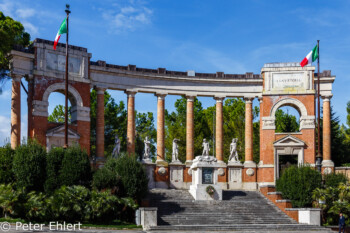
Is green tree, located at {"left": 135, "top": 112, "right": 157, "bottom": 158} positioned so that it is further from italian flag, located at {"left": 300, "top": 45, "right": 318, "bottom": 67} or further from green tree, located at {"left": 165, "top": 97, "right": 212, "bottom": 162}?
italian flag, located at {"left": 300, "top": 45, "right": 318, "bottom": 67}

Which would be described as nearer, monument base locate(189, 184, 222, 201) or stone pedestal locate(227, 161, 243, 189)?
monument base locate(189, 184, 222, 201)

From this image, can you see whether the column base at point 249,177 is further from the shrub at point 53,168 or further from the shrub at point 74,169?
the shrub at point 53,168

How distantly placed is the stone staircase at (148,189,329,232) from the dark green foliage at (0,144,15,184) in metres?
9.92

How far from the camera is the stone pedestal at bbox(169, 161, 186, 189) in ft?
153

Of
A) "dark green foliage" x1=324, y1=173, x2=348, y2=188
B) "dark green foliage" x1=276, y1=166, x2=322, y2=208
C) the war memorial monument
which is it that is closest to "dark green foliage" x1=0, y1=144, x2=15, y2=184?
the war memorial monument

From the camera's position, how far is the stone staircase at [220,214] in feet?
107

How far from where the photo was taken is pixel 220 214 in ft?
118

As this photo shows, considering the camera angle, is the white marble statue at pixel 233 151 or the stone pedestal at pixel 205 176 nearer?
the stone pedestal at pixel 205 176

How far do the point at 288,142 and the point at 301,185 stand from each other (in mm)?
9366

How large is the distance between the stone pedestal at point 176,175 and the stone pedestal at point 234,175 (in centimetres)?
Answer: 437

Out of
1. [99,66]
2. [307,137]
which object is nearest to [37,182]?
[99,66]

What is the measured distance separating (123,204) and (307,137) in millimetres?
20947

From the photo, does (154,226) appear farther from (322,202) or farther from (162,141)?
(162,141)

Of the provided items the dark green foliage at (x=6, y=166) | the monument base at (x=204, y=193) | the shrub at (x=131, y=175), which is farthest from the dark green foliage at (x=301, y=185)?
the dark green foliage at (x=6, y=166)
